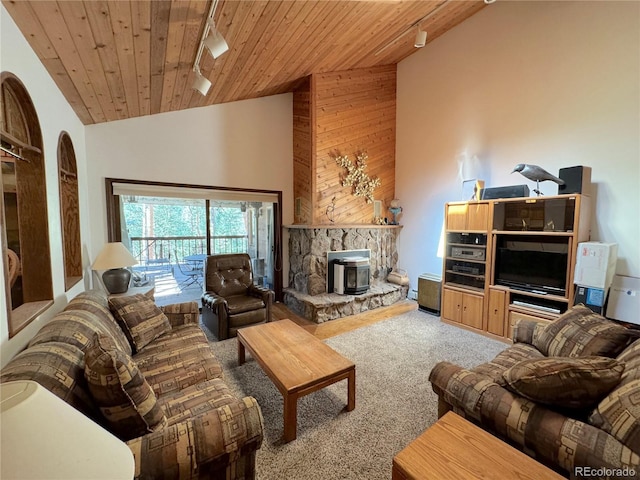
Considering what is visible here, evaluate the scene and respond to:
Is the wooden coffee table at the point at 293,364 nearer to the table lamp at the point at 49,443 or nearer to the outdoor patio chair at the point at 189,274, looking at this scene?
the table lamp at the point at 49,443

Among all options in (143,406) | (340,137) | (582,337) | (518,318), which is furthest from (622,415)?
(340,137)

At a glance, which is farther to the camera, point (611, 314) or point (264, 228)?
point (264, 228)

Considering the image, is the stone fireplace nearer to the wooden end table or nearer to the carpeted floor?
the carpeted floor

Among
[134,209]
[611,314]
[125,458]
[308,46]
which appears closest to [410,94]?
[308,46]

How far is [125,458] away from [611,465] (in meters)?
1.62

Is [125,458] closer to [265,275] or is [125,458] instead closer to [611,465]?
[611,465]

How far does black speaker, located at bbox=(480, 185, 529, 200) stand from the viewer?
3.39 m

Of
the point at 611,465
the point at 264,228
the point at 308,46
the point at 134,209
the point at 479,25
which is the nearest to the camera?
the point at 611,465

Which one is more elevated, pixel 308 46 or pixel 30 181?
pixel 308 46

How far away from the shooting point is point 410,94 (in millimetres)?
5145

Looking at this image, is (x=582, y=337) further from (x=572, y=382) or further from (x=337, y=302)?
(x=337, y=302)

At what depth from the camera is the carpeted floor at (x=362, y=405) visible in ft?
5.49

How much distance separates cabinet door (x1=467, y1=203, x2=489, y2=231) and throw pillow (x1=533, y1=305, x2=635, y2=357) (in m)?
1.65

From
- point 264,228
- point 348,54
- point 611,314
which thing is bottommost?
point 611,314
